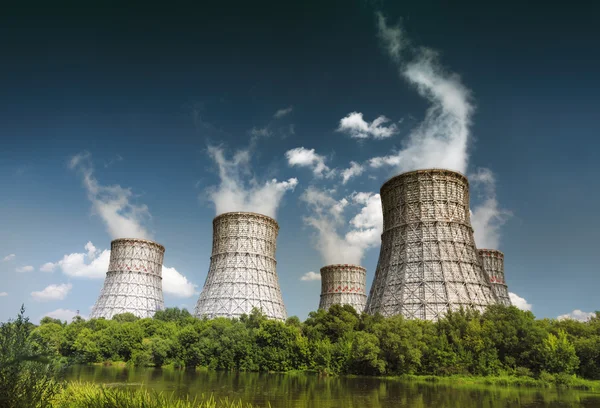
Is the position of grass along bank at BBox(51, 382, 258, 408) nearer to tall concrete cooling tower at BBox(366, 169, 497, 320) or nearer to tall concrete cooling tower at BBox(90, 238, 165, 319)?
tall concrete cooling tower at BBox(366, 169, 497, 320)

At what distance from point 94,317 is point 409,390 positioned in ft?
186

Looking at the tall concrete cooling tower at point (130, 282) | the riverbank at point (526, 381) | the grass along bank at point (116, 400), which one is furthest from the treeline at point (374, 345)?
the tall concrete cooling tower at point (130, 282)

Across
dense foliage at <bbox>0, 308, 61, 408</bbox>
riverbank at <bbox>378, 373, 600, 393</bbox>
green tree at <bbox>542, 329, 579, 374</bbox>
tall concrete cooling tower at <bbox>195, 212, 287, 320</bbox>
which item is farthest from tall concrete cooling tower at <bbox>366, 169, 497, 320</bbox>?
dense foliage at <bbox>0, 308, 61, 408</bbox>

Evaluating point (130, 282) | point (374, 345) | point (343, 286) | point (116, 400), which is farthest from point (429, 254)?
point (130, 282)

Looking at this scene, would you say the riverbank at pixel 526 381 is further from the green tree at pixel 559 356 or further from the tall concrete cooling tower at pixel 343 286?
the tall concrete cooling tower at pixel 343 286

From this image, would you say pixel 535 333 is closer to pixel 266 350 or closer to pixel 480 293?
pixel 480 293

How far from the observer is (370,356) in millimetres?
35531

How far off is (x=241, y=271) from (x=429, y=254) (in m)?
27.9

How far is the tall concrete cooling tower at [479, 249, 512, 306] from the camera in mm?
72250

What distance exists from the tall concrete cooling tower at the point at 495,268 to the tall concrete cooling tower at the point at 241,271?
127 ft

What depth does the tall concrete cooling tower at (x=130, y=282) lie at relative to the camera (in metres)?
65.9

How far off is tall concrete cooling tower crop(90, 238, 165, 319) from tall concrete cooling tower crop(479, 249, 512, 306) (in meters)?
59.8

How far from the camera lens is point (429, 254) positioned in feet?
135

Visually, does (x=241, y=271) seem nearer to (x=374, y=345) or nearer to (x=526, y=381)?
(x=374, y=345)
